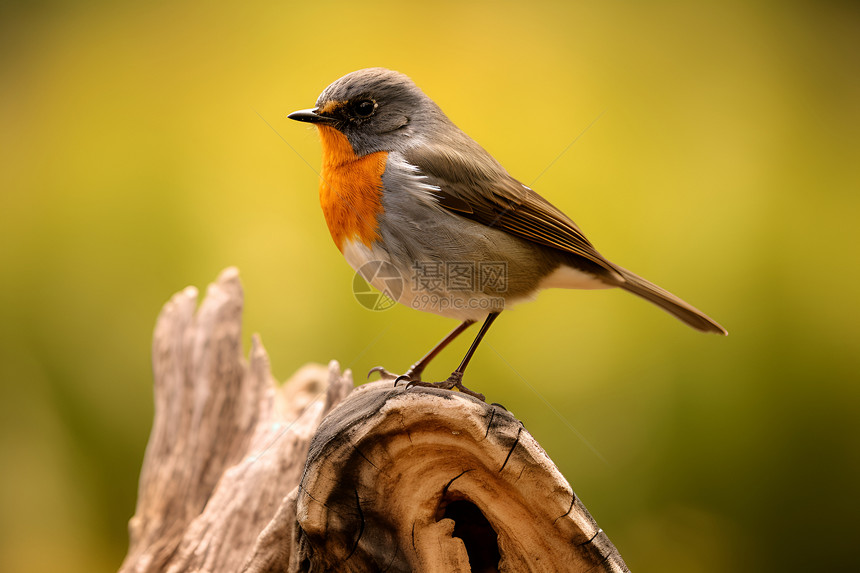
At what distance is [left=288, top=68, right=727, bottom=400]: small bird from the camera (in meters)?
2.17

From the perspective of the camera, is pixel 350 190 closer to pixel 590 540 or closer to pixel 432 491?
pixel 432 491

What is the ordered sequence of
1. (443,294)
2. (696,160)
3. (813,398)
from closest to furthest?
1. (443,294)
2. (813,398)
3. (696,160)

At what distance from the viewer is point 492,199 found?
232 cm

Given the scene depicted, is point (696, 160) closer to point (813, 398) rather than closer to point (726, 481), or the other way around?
point (813, 398)

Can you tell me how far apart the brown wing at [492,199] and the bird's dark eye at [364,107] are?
0.71 ft

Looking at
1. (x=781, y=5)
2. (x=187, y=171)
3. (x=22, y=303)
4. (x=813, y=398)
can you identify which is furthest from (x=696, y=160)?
(x=22, y=303)

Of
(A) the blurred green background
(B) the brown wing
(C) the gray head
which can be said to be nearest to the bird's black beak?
(C) the gray head

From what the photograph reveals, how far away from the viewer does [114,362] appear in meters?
4.09

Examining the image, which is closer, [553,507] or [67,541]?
[553,507]

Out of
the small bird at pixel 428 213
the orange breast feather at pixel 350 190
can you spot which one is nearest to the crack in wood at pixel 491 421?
the small bird at pixel 428 213

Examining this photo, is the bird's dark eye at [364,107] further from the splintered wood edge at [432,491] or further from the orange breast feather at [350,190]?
the splintered wood edge at [432,491]

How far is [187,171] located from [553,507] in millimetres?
3184

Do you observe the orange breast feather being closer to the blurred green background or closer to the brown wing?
the brown wing

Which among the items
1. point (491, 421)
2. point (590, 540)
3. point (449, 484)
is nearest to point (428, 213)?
point (491, 421)
